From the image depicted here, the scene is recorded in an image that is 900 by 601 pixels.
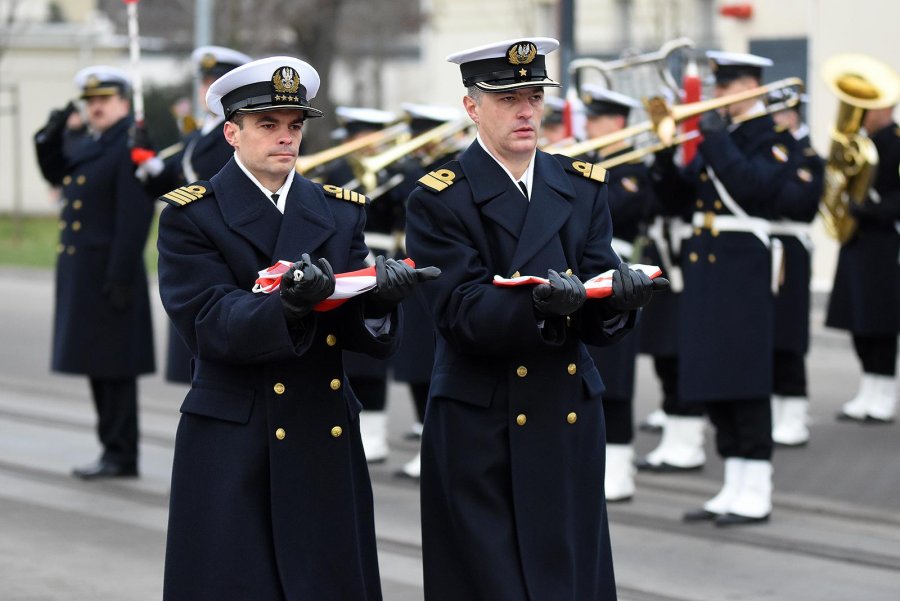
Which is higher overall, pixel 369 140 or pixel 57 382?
→ pixel 369 140

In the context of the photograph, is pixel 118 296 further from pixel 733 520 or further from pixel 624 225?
pixel 733 520

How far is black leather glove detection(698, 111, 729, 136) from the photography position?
26.5 ft

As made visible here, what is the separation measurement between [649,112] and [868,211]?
2952mm

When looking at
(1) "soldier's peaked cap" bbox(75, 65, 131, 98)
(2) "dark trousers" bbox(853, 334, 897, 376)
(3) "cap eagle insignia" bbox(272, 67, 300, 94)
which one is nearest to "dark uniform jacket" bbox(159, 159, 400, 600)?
(3) "cap eagle insignia" bbox(272, 67, 300, 94)

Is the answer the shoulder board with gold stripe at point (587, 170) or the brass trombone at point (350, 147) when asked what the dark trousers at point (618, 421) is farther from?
the shoulder board with gold stripe at point (587, 170)

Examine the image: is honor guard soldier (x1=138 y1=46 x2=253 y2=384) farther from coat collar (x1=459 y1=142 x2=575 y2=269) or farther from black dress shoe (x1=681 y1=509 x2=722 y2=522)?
coat collar (x1=459 y1=142 x2=575 y2=269)

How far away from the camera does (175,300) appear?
463cm

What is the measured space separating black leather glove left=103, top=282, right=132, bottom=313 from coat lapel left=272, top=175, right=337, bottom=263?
450cm

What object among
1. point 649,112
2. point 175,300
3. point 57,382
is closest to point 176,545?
point 175,300

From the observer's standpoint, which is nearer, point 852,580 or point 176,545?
point 176,545

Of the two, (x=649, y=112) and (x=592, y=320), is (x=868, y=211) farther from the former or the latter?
(x=592, y=320)

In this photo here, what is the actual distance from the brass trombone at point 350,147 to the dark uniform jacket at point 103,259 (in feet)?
3.83

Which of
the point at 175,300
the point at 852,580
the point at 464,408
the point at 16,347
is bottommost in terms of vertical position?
the point at 16,347

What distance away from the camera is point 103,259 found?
911cm
